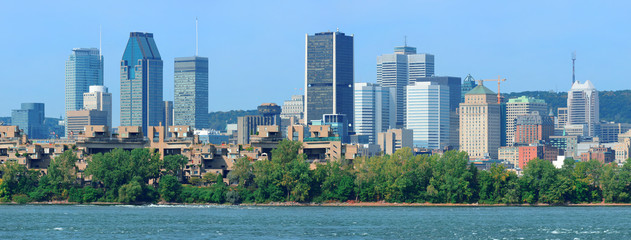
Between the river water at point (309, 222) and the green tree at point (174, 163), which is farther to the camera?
the green tree at point (174, 163)

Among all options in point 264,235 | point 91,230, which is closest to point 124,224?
point 91,230

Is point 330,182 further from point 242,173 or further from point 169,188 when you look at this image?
point 169,188

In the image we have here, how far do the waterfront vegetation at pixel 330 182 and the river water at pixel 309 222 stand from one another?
7532 millimetres

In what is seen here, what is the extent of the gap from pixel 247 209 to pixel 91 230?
42.9 m

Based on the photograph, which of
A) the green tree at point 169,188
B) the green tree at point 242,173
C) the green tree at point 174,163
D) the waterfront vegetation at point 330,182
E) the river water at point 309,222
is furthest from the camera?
the green tree at point 174,163

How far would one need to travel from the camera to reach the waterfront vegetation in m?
178

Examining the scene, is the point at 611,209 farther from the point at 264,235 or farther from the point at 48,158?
the point at 48,158

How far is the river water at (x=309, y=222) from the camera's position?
401ft

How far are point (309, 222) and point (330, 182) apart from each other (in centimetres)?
3957

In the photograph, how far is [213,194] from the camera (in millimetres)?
182375

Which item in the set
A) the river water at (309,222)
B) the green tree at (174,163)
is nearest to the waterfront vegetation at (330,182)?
the green tree at (174,163)

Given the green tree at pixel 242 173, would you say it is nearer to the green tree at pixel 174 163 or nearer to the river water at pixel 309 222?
the green tree at pixel 174 163

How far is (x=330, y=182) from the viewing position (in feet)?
586

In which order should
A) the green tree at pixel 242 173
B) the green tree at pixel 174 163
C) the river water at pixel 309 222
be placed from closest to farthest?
the river water at pixel 309 222
the green tree at pixel 242 173
the green tree at pixel 174 163
